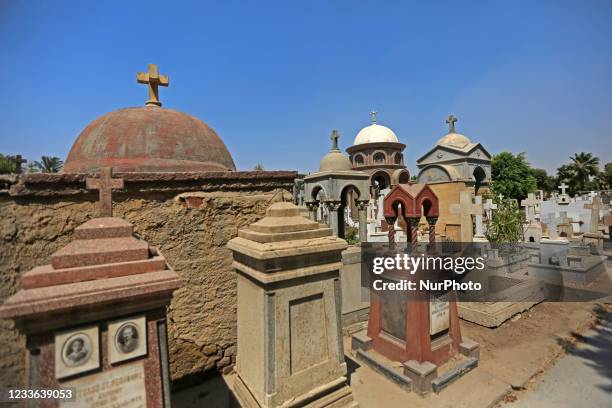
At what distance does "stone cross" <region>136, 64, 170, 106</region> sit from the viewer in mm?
5844

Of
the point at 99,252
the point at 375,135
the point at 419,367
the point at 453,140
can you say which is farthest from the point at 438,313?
the point at 375,135

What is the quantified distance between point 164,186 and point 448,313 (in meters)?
4.64

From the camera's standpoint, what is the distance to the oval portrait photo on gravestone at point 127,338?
185 centimetres

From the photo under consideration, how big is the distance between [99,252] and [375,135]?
2845 centimetres

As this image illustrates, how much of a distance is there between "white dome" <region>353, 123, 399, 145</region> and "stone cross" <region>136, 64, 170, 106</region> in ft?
78.6

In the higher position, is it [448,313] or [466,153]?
[466,153]

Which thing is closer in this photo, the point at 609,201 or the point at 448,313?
the point at 448,313

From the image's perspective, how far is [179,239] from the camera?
3.51 meters

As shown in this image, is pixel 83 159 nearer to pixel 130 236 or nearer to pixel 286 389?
pixel 130 236

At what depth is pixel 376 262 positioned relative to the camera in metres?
4.83

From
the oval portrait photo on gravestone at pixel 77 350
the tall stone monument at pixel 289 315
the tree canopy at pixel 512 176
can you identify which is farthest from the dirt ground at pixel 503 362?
the tree canopy at pixel 512 176

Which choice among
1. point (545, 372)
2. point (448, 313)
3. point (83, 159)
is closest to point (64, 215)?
point (83, 159)

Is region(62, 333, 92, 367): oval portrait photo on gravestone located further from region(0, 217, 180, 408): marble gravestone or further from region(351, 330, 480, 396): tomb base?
region(351, 330, 480, 396): tomb base

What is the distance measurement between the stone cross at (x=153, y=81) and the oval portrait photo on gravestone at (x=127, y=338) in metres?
5.49
